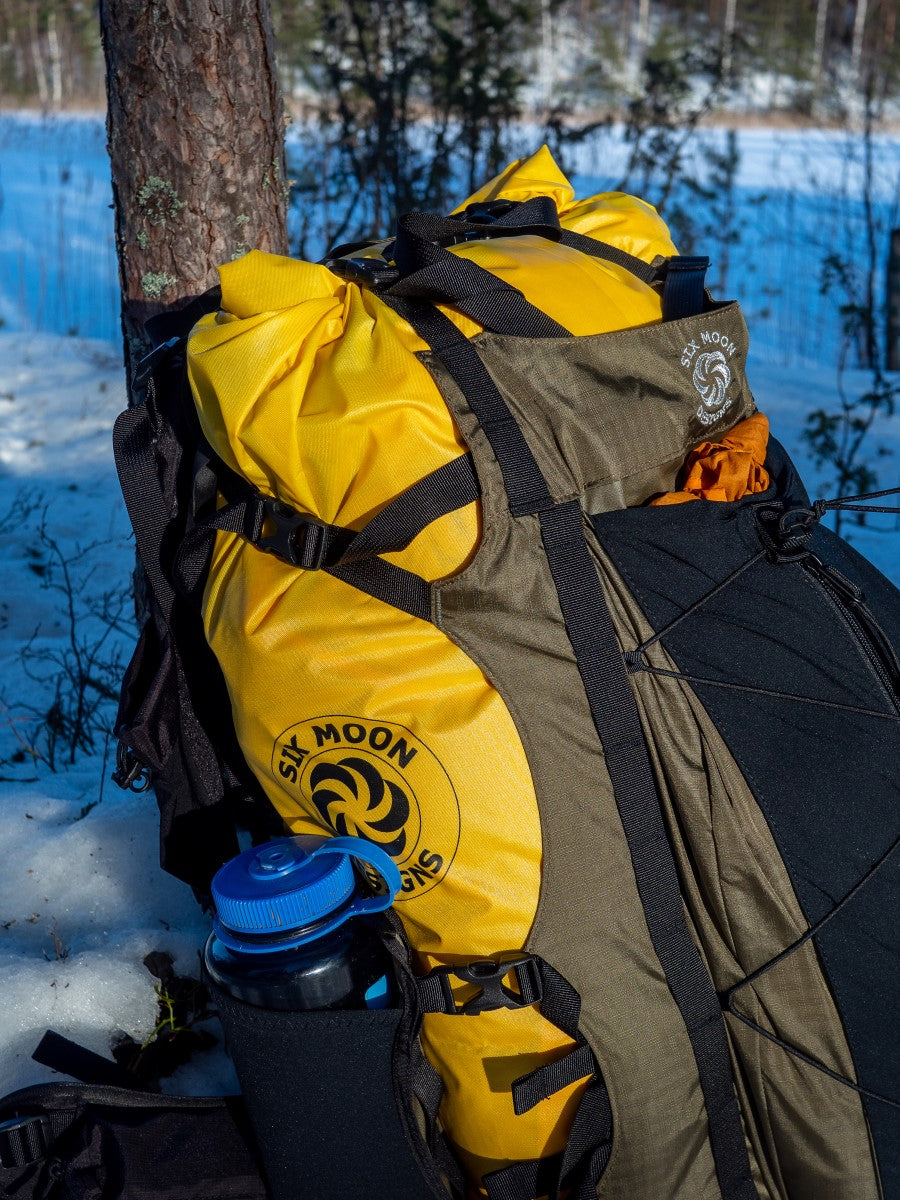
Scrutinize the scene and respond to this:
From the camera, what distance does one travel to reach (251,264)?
56.0 inches

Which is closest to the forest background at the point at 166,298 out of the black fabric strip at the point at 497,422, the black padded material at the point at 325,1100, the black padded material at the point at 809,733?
the black padded material at the point at 325,1100

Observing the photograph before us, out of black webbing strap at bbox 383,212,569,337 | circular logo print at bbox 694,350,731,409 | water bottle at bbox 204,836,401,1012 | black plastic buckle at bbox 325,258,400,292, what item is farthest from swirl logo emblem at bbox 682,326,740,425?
water bottle at bbox 204,836,401,1012

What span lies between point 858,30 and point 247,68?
56.7 feet

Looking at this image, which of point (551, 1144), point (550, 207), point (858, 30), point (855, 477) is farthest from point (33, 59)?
point (551, 1144)

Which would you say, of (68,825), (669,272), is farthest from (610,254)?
(68,825)

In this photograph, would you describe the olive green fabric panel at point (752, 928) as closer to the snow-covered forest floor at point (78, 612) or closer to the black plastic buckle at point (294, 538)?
the black plastic buckle at point (294, 538)

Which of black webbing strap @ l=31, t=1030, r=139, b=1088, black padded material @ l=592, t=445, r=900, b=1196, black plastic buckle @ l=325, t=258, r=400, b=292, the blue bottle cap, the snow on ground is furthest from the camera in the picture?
the snow on ground

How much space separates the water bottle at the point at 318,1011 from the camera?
1345 mm

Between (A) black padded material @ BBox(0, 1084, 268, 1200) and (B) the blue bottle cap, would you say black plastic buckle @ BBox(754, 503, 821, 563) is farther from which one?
(A) black padded material @ BBox(0, 1084, 268, 1200)

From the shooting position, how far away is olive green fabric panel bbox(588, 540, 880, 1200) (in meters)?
1.41

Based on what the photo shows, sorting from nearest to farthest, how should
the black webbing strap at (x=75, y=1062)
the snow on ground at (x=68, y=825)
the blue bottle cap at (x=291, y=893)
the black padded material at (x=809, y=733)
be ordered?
the blue bottle cap at (x=291, y=893)
the black padded material at (x=809, y=733)
the black webbing strap at (x=75, y=1062)
the snow on ground at (x=68, y=825)

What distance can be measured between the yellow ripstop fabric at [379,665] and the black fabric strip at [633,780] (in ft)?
0.41

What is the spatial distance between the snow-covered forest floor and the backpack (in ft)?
1.94

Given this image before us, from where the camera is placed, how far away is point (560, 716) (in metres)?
1.37
